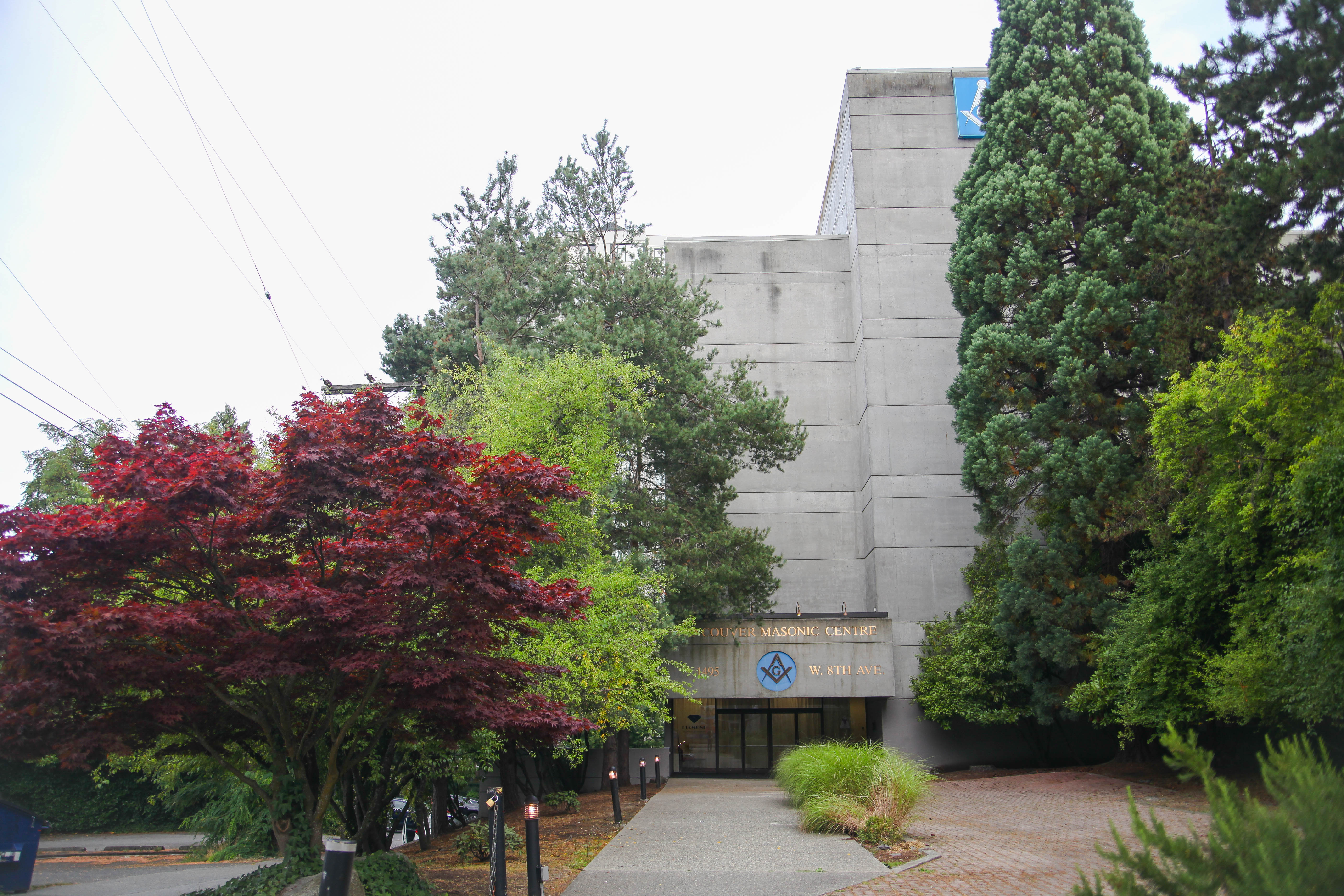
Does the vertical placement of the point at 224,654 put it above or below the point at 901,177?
below

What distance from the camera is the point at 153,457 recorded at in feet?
24.1

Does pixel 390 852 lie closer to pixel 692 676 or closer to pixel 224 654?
pixel 224 654

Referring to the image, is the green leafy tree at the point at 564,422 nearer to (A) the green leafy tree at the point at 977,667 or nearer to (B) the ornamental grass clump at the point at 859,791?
(B) the ornamental grass clump at the point at 859,791

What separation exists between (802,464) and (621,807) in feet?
46.2

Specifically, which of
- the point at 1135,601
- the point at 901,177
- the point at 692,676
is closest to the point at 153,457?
the point at 1135,601

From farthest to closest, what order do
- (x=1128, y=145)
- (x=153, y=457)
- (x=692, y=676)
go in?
(x=692, y=676) < (x=1128, y=145) < (x=153, y=457)

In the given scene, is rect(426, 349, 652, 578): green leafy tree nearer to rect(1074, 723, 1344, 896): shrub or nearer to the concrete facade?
rect(1074, 723, 1344, 896): shrub

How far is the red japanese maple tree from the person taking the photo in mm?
6883

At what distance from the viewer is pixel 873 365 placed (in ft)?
91.4

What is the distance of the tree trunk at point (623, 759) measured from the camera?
22.8 m

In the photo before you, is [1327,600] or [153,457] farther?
[1327,600]

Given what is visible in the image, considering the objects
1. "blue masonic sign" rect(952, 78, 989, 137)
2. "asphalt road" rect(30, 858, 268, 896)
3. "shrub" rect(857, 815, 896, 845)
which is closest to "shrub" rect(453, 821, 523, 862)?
"asphalt road" rect(30, 858, 268, 896)

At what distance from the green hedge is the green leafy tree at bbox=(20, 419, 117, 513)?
6.97 m

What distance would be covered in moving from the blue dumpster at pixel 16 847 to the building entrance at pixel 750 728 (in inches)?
752
